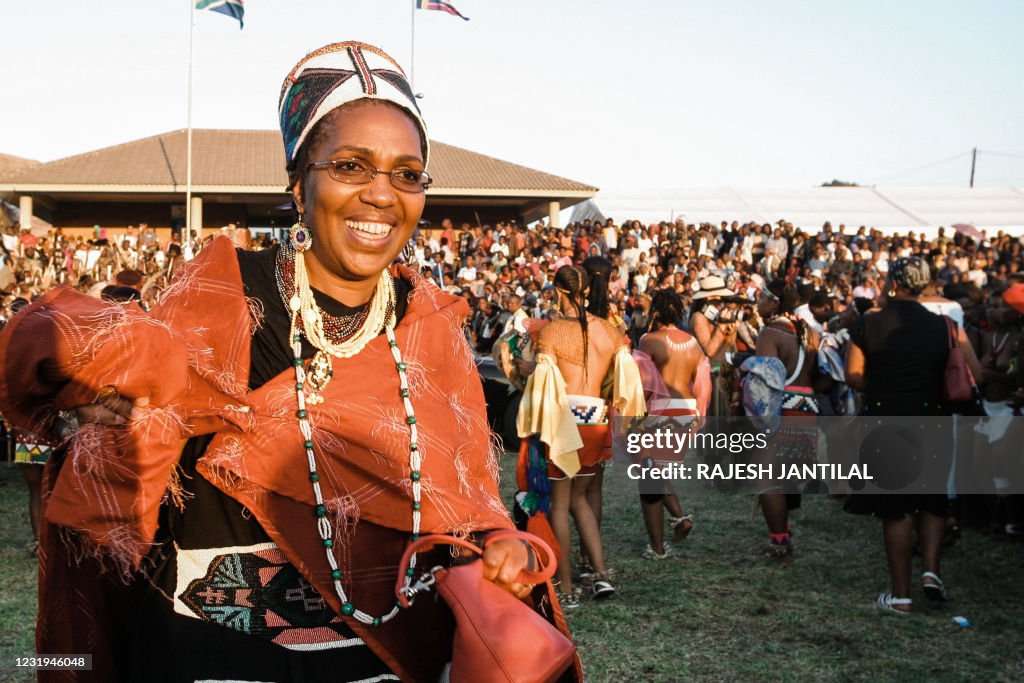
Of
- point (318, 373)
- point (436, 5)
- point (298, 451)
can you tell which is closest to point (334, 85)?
point (318, 373)

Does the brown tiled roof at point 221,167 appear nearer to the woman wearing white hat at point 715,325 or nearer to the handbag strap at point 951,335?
the woman wearing white hat at point 715,325

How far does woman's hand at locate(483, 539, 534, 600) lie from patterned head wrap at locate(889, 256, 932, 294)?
16.0 ft

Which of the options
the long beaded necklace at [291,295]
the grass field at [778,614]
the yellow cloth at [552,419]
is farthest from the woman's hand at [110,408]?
the yellow cloth at [552,419]

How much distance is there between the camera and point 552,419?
A: 6246 mm

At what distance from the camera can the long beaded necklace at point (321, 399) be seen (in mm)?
2125

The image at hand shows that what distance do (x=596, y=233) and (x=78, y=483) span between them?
2271cm

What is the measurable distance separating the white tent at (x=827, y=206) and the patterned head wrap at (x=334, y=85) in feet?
83.2

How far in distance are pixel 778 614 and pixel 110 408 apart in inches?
203

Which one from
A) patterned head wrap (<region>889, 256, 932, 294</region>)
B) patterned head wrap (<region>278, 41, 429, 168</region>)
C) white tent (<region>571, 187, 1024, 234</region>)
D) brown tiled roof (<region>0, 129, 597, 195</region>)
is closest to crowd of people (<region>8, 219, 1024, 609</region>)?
patterned head wrap (<region>889, 256, 932, 294</region>)

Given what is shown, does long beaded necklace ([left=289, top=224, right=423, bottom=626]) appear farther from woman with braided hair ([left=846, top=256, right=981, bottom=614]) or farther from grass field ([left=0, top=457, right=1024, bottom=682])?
woman with braided hair ([left=846, top=256, right=981, bottom=614])

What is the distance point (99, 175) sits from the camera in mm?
29562

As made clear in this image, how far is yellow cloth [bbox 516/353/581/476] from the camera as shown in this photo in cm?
626

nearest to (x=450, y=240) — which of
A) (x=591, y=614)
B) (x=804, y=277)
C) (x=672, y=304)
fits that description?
(x=804, y=277)

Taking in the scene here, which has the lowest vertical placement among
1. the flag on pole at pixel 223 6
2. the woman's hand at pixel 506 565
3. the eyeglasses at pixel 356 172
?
the woman's hand at pixel 506 565
